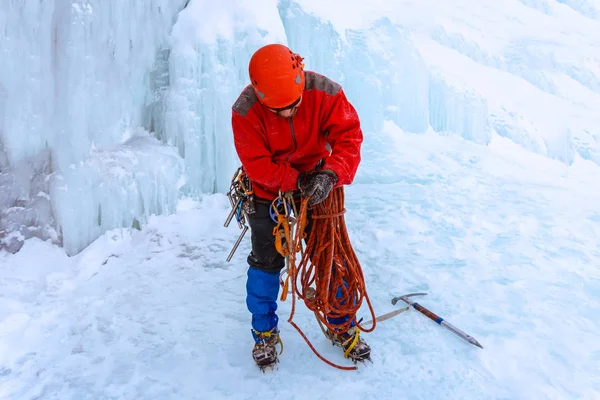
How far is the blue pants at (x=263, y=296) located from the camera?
2080mm

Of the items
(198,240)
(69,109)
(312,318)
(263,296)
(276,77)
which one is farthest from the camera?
(198,240)

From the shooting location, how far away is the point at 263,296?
82.2 inches

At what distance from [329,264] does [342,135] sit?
58 cm

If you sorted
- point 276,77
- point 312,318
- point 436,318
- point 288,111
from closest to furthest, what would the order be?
point 276,77, point 288,111, point 436,318, point 312,318

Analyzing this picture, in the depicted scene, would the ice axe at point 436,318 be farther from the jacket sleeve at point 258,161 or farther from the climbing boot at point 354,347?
the jacket sleeve at point 258,161

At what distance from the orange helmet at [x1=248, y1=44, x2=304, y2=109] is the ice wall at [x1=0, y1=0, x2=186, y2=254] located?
2.19 m

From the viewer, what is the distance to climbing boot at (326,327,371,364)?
6.97 ft

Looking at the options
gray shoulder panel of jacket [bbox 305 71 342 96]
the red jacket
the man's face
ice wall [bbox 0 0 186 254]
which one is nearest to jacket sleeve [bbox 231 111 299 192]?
the red jacket

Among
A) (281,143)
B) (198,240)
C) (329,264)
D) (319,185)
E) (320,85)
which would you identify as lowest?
(198,240)

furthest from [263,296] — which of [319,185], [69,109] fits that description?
[69,109]

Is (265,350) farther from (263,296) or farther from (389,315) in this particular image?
(389,315)

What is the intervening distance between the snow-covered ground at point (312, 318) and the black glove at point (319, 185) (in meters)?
0.88

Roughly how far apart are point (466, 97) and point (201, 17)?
5.70 metres

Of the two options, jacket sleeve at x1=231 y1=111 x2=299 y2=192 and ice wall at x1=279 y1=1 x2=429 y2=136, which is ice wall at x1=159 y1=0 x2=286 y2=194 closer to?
ice wall at x1=279 y1=1 x2=429 y2=136
